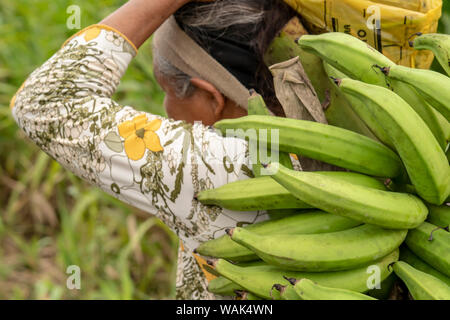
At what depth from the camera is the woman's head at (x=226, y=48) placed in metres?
1.20

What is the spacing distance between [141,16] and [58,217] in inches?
84.1

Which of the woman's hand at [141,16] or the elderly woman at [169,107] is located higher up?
the woman's hand at [141,16]

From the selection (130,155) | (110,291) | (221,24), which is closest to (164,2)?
(221,24)

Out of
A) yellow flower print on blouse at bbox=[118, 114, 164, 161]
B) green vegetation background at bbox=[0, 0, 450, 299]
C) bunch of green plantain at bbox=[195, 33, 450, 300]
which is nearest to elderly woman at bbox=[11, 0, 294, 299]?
yellow flower print on blouse at bbox=[118, 114, 164, 161]

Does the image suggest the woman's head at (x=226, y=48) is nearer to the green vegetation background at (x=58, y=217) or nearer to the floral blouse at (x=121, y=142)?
the floral blouse at (x=121, y=142)

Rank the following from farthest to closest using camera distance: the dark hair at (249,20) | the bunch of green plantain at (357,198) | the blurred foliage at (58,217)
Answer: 1. the blurred foliage at (58,217)
2. the dark hair at (249,20)
3. the bunch of green plantain at (357,198)

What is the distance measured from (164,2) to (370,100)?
2.13ft

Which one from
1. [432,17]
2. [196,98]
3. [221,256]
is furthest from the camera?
[196,98]

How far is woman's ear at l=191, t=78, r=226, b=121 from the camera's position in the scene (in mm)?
1289

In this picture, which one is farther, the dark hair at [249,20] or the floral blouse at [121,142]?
the dark hair at [249,20]

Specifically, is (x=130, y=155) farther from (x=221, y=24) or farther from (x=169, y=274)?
(x=169, y=274)

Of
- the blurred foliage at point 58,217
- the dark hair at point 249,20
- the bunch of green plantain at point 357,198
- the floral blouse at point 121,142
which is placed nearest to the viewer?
the bunch of green plantain at point 357,198

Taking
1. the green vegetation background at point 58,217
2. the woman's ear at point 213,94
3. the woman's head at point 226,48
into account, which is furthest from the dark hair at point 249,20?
the green vegetation background at point 58,217

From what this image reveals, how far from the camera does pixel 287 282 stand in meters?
0.84
